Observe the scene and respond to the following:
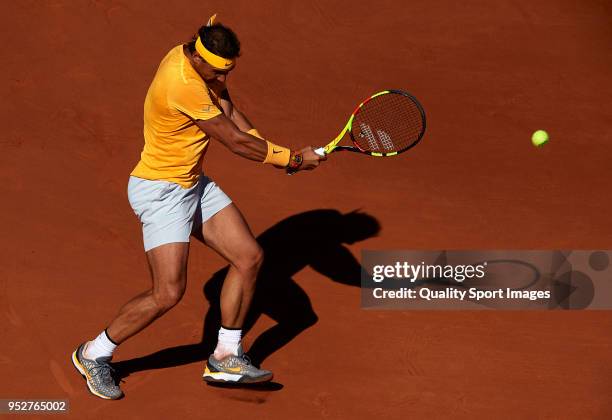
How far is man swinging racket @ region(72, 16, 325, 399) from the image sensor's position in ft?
22.5

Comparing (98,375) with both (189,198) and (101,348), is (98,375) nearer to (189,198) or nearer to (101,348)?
(101,348)

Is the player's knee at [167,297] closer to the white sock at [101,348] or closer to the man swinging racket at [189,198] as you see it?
the man swinging racket at [189,198]

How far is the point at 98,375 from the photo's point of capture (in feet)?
24.2

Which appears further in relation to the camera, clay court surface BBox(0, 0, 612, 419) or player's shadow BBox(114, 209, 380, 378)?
player's shadow BBox(114, 209, 380, 378)

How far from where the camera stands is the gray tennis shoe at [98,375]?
7.37m

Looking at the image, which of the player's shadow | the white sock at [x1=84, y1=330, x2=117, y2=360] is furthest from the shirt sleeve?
the player's shadow

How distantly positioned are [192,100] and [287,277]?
2194 millimetres

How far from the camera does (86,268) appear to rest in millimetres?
8500

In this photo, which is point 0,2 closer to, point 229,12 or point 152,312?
point 229,12

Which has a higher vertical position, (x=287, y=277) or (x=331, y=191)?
(x=331, y=191)

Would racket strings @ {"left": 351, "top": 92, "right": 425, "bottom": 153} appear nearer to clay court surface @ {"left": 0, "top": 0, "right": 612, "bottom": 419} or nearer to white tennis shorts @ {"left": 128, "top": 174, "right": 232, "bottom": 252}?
clay court surface @ {"left": 0, "top": 0, "right": 612, "bottom": 419}

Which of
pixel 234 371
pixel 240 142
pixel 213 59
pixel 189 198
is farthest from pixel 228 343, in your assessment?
pixel 213 59

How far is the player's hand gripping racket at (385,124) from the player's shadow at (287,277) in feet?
2.81

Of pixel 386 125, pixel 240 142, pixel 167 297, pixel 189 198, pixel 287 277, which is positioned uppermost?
pixel 386 125
